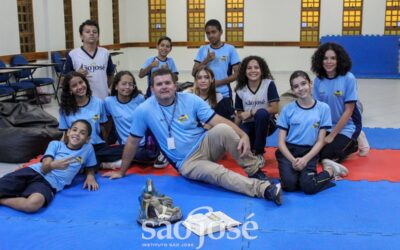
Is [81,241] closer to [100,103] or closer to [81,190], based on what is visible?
[81,190]

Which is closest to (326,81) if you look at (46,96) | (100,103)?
(100,103)

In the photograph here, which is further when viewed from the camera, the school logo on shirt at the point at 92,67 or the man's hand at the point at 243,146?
the school logo on shirt at the point at 92,67

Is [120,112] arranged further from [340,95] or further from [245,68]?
[340,95]

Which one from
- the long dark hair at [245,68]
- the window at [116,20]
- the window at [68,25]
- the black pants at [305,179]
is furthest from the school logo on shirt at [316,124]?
the window at [116,20]

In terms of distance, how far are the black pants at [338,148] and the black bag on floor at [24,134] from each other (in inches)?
124

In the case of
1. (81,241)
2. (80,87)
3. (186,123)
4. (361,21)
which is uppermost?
(361,21)

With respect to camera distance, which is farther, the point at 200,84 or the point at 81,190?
the point at 200,84

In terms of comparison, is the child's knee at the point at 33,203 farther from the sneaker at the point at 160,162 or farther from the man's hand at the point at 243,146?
the man's hand at the point at 243,146

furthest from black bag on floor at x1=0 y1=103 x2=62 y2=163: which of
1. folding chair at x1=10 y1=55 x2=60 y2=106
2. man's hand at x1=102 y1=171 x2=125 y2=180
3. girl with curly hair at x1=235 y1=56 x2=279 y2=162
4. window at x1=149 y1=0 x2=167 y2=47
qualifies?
window at x1=149 y1=0 x2=167 y2=47

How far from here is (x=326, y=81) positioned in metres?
4.96

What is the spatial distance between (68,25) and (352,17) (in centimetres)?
894

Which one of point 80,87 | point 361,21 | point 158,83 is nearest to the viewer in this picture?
point 158,83

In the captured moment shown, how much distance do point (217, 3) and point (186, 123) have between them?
40.5 feet

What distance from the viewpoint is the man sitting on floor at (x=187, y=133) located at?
405 cm
